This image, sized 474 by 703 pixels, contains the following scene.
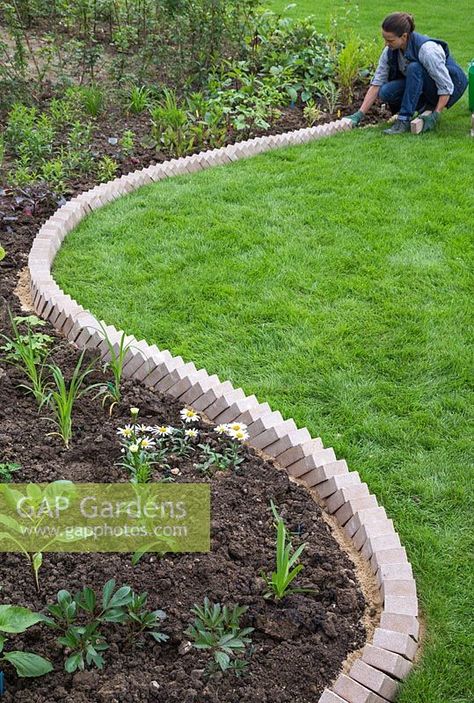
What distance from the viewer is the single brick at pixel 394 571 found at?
2.85 m

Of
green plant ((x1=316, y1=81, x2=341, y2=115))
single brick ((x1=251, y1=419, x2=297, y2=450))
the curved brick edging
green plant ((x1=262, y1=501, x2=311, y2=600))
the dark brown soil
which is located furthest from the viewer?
green plant ((x1=316, y1=81, x2=341, y2=115))

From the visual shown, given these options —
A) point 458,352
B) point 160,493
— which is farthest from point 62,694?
point 458,352

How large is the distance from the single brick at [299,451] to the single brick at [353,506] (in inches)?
12.1

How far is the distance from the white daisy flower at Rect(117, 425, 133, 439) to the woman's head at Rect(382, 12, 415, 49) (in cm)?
472

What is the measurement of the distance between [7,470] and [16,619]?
920mm

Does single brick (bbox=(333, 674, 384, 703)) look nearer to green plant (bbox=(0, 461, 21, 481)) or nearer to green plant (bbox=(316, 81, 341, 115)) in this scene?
green plant (bbox=(0, 461, 21, 481))

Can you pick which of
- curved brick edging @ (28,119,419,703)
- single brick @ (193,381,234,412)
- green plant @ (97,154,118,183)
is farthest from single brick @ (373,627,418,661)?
green plant @ (97,154,118,183)

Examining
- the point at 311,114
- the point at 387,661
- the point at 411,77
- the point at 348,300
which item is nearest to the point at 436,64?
the point at 411,77

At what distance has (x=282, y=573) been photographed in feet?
8.84

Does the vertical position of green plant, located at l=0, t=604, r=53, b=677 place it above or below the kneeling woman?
below

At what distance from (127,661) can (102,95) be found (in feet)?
19.3

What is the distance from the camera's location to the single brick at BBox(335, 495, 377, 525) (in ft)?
10.3

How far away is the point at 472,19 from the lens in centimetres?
1162

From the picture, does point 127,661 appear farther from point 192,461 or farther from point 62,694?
point 192,461
